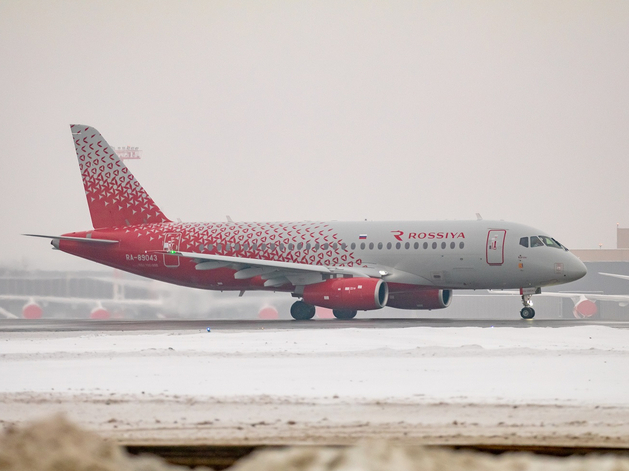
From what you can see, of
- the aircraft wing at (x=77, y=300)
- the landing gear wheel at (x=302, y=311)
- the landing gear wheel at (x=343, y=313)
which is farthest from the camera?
the aircraft wing at (x=77, y=300)

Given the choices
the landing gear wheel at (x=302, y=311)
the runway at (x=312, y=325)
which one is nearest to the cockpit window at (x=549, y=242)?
the runway at (x=312, y=325)

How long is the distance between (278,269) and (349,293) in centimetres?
322

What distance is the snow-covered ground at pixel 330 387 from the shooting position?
9.20 metres

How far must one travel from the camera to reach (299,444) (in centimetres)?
802

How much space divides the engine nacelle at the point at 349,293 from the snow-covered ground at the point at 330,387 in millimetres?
8335

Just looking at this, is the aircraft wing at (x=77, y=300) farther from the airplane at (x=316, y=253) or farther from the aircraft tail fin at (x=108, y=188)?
the airplane at (x=316, y=253)

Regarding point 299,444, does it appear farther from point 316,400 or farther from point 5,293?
point 5,293

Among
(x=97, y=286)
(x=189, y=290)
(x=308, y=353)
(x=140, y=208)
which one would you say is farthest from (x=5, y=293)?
(x=308, y=353)

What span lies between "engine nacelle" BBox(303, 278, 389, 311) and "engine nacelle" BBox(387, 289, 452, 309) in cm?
271

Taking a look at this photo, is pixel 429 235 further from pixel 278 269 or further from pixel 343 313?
pixel 278 269

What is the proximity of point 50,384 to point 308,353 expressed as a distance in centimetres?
548

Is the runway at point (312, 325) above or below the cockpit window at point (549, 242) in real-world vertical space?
below

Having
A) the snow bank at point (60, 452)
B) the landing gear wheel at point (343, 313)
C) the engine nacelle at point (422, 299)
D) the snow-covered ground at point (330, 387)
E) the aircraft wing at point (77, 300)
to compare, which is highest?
the snow bank at point (60, 452)

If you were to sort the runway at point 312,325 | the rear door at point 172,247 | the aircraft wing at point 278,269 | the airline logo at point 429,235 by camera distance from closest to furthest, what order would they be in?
the runway at point 312,325
the airline logo at point 429,235
the aircraft wing at point 278,269
the rear door at point 172,247
